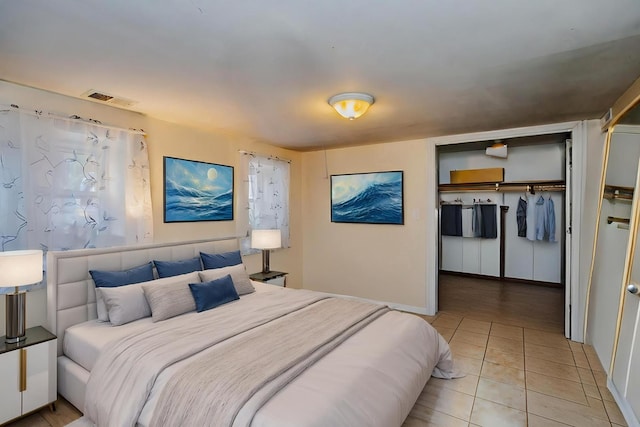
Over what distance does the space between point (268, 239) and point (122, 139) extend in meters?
1.93

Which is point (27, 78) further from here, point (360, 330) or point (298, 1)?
point (360, 330)

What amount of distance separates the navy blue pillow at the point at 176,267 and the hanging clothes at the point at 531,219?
18.6ft

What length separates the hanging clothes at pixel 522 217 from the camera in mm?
5875

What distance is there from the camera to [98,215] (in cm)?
278

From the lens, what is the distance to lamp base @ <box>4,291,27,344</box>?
211 centimetres

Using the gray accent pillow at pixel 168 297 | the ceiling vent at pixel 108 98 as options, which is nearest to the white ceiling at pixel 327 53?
the ceiling vent at pixel 108 98

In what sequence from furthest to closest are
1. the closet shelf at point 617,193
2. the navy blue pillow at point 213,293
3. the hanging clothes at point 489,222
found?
1. the hanging clothes at point 489,222
2. the navy blue pillow at point 213,293
3. the closet shelf at point 617,193

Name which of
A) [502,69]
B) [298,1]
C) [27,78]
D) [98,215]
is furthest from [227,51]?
[98,215]

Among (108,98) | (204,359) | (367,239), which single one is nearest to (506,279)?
(367,239)

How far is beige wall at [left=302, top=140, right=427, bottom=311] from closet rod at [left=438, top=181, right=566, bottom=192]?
253 centimetres

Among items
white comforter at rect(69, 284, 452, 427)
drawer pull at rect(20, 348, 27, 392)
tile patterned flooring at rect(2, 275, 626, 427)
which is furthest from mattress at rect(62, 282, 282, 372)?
white comforter at rect(69, 284, 452, 427)

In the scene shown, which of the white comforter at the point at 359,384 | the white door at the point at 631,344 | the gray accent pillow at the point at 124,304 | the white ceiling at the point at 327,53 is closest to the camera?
the white comforter at the point at 359,384

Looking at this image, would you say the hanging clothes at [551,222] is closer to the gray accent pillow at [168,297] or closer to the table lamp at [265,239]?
the table lamp at [265,239]

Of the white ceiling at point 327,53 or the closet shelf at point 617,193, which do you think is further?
the closet shelf at point 617,193
